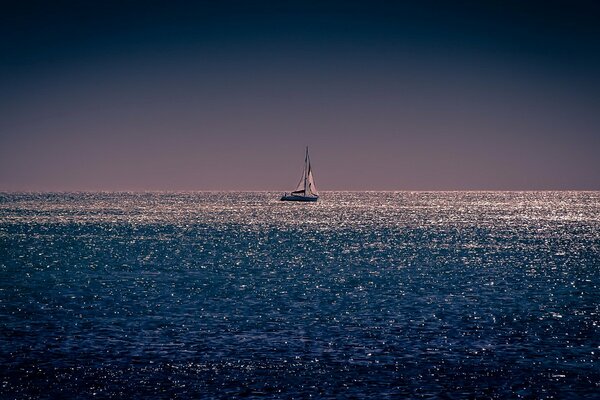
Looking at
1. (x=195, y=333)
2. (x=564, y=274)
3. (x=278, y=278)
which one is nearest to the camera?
(x=195, y=333)

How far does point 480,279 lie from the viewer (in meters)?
61.4

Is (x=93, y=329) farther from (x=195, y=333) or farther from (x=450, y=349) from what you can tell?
(x=450, y=349)

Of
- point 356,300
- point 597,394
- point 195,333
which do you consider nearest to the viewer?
point 597,394

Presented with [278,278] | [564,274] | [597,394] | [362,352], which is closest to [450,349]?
[362,352]

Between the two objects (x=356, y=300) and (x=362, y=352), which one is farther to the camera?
(x=356, y=300)

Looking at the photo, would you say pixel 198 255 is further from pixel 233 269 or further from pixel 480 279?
pixel 480 279

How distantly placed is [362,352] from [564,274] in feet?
→ 133

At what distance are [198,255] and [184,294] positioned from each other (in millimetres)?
33546

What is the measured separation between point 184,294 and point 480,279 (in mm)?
27230

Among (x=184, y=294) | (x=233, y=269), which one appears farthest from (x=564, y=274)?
(x=184, y=294)

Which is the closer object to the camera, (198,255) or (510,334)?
(510,334)

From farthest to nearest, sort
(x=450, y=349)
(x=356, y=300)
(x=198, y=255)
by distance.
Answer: (x=198, y=255)
(x=356, y=300)
(x=450, y=349)

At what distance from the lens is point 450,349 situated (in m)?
32.8

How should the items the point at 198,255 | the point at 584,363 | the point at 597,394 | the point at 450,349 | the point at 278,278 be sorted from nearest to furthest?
the point at 597,394 → the point at 584,363 → the point at 450,349 → the point at 278,278 → the point at 198,255
